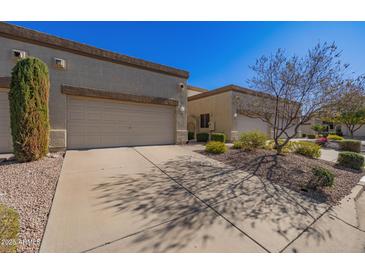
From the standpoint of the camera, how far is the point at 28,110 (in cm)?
501

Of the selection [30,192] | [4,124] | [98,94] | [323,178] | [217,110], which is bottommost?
[30,192]

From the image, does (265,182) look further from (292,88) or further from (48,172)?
(48,172)

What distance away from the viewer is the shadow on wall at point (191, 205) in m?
2.20

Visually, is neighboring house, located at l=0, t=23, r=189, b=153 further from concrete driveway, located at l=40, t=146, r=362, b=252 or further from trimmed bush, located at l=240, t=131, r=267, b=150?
trimmed bush, located at l=240, t=131, r=267, b=150

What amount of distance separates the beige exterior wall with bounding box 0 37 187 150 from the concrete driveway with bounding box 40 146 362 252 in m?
3.74

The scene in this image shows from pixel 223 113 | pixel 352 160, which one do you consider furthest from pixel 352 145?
pixel 223 113

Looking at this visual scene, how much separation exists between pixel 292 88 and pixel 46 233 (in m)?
8.15

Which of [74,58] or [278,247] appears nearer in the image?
[278,247]

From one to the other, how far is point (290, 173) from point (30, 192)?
6984 mm

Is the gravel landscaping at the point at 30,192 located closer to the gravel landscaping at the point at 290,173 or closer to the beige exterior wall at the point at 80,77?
the beige exterior wall at the point at 80,77

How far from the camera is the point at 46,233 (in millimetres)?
2143

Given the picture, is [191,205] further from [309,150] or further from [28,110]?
[309,150]

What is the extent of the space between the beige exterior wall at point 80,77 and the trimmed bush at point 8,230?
243 inches
